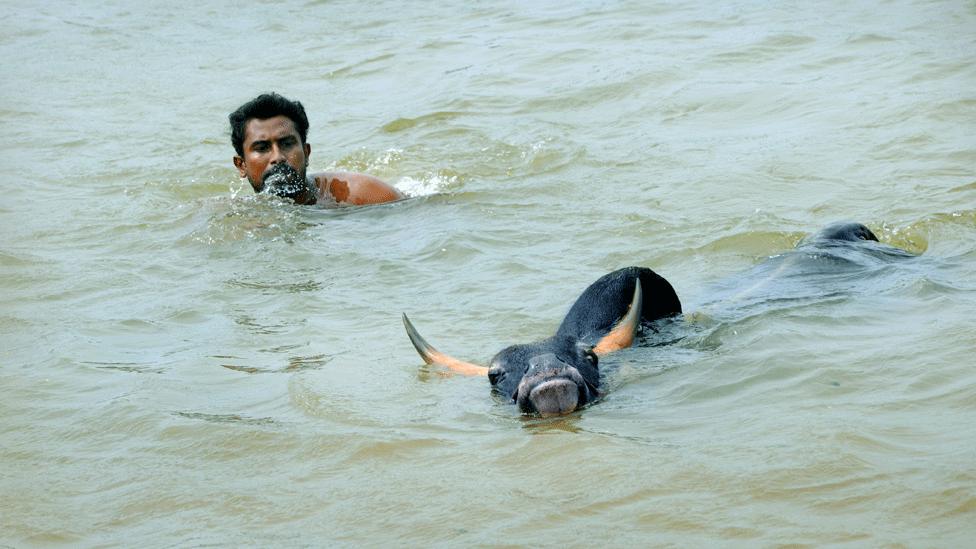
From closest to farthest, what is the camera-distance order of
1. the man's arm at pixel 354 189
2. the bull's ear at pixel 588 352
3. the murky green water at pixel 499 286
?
the murky green water at pixel 499 286
the bull's ear at pixel 588 352
the man's arm at pixel 354 189

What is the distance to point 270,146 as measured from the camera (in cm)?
827

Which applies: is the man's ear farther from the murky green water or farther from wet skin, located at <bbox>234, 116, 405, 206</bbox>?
the murky green water

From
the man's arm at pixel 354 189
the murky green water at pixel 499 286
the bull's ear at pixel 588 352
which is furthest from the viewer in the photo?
the man's arm at pixel 354 189

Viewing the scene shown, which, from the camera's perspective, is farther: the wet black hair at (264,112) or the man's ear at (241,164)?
the man's ear at (241,164)

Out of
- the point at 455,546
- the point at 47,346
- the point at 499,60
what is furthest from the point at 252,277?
the point at 499,60

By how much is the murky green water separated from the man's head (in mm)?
273

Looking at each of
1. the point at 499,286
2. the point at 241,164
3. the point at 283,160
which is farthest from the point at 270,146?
the point at 499,286

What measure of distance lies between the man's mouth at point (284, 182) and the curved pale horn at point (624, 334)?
3.81 metres

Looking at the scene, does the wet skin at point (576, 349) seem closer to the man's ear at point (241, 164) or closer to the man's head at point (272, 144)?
the man's head at point (272, 144)

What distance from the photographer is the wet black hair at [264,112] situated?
326 inches

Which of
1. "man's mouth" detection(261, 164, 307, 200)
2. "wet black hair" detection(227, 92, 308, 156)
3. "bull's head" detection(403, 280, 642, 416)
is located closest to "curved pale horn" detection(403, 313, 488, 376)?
"bull's head" detection(403, 280, 642, 416)

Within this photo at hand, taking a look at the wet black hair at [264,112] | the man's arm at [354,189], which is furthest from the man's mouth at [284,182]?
the wet black hair at [264,112]

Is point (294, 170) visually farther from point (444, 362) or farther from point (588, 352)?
point (588, 352)

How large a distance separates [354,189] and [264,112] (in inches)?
30.5
